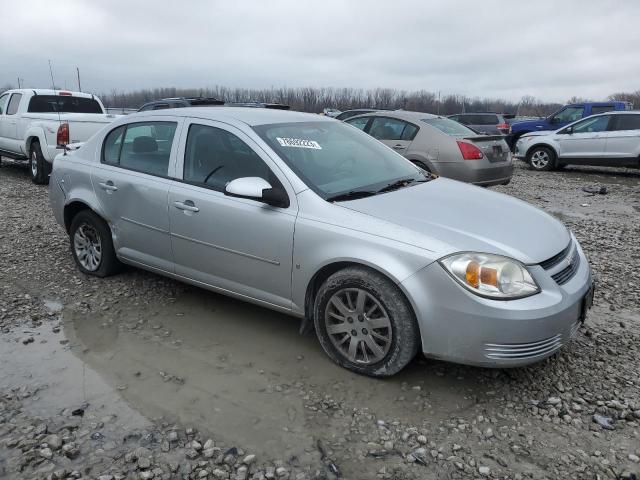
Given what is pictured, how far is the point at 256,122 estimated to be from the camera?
159 inches

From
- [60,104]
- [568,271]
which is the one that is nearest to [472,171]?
[568,271]

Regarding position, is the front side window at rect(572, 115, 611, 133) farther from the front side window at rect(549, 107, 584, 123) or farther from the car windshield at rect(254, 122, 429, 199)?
the car windshield at rect(254, 122, 429, 199)

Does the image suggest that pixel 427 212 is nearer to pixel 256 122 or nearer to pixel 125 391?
pixel 256 122

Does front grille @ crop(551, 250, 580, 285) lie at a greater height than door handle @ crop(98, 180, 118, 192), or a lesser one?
lesser

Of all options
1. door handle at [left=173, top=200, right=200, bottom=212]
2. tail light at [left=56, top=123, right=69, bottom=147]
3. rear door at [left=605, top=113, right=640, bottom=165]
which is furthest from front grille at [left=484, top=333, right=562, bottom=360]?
rear door at [left=605, top=113, right=640, bottom=165]

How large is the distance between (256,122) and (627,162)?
38.7 ft

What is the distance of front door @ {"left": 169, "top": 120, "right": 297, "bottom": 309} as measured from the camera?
359 cm

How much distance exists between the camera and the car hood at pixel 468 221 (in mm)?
3077

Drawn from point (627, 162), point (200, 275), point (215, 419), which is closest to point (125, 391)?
point (215, 419)

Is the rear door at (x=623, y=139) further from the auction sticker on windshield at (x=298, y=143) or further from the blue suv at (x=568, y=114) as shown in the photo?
the auction sticker on windshield at (x=298, y=143)

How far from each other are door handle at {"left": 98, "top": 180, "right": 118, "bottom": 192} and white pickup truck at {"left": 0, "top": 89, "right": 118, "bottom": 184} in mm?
5298

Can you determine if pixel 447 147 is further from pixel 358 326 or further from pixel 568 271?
pixel 358 326

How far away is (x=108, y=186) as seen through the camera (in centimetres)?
462

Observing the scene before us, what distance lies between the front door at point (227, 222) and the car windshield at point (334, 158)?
19 centimetres
